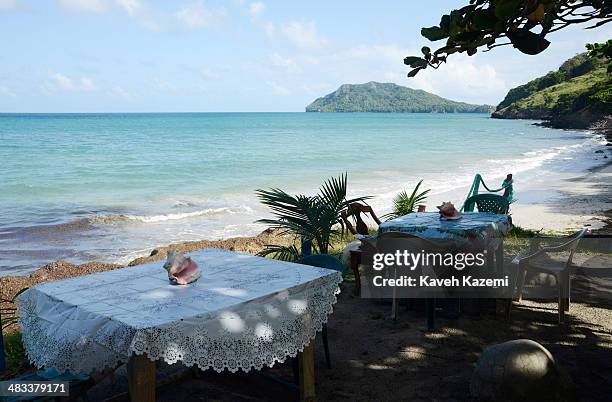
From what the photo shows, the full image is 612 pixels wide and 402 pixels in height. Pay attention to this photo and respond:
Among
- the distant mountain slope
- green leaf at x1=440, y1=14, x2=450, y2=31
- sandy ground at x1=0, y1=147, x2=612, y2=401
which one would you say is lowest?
sandy ground at x1=0, y1=147, x2=612, y2=401

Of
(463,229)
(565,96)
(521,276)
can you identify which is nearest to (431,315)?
(463,229)

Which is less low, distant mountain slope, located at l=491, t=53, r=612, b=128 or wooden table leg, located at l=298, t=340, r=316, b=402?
distant mountain slope, located at l=491, t=53, r=612, b=128

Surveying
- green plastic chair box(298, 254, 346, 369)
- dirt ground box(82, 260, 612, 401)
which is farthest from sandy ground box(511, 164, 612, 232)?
green plastic chair box(298, 254, 346, 369)

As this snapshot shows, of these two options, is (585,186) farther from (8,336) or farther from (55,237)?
(8,336)

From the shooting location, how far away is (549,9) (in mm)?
3021

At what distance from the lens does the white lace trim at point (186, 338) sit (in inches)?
115

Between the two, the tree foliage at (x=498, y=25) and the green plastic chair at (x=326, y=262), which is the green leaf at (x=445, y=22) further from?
the green plastic chair at (x=326, y=262)

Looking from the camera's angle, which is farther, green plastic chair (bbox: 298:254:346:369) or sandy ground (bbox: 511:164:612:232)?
sandy ground (bbox: 511:164:612:232)

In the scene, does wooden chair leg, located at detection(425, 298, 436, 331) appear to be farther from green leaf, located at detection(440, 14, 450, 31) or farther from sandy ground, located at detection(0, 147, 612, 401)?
green leaf, located at detection(440, 14, 450, 31)

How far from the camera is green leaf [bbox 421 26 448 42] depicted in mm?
2887

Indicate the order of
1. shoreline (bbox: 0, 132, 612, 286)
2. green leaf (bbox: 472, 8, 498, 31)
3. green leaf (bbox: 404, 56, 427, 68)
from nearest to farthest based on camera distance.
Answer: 1. green leaf (bbox: 472, 8, 498, 31)
2. green leaf (bbox: 404, 56, 427, 68)
3. shoreline (bbox: 0, 132, 612, 286)

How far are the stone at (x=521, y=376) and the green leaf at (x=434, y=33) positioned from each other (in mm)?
2174

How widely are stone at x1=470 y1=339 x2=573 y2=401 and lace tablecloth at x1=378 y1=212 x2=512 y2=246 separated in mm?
1969

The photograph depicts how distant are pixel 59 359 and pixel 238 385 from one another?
1584 mm
